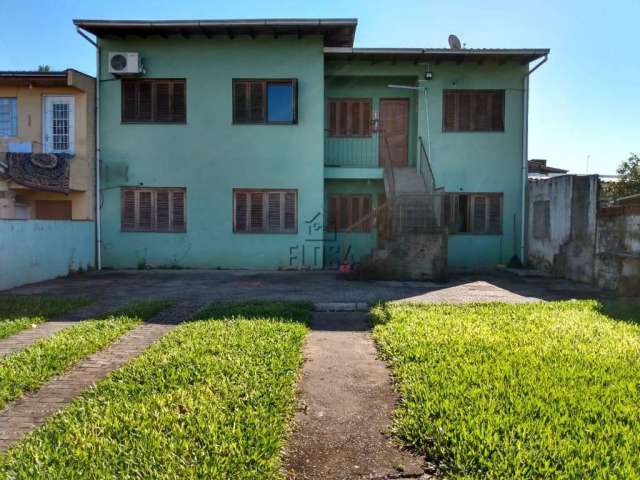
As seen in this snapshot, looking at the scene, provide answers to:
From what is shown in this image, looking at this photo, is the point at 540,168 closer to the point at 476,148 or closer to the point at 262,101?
the point at 476,148

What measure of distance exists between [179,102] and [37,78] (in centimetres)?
387

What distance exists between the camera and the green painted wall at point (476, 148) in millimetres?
14562

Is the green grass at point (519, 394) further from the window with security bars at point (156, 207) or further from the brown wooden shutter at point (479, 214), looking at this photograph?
the window with security bars at point (156, 207)

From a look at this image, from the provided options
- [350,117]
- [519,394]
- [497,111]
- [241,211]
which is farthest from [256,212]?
[519,394]

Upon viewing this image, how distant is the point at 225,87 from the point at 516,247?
33.7 feet

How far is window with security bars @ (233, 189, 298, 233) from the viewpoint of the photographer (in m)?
14.2

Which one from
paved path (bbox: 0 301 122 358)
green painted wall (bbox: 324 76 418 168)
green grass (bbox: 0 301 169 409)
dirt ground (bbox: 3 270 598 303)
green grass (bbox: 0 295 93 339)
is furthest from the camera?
green painted wall (bbox: 324 76 418 168)

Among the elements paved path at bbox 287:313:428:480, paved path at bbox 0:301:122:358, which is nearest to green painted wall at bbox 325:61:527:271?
paved path at bbox 287:313:428:480

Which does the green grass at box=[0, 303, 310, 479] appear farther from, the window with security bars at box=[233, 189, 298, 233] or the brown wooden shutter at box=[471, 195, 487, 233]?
the brown wooden shutter at box=[471, 195, 487, 233]

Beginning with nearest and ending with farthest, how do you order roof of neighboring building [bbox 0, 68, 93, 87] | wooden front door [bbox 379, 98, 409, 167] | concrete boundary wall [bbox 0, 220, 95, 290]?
concrete boundary wall [bbox 0, 220, 95, 290] → roof of neighboring building [bbox 0, 68, 93, 87] → wooden front door [bbox 379, 98, 409, 167]

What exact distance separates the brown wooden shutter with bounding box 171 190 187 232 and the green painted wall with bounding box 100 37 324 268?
0.22 m

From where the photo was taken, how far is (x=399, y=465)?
9.68 ft

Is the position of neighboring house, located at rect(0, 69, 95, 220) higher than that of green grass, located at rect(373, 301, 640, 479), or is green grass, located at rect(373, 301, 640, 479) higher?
neighboring house, located at rect(0, 69, 95, 220)

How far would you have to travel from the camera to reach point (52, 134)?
1378cm
